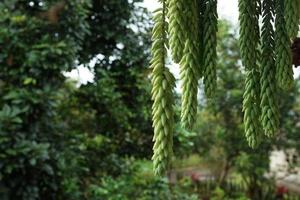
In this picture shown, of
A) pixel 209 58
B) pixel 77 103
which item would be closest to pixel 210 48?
pixel 209 58

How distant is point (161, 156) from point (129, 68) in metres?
2.62

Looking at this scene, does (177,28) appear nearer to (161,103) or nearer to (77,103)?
(161,103)

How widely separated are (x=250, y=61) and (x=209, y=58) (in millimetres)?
61

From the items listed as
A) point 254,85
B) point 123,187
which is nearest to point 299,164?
point 123,187

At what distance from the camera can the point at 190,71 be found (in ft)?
2.06

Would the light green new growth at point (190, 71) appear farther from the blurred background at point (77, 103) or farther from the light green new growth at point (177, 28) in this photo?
the blurred background at point (77, 103)

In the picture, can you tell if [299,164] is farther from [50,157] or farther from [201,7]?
[201,7]

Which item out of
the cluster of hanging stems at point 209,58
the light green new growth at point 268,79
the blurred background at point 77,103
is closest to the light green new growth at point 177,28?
the cluster of hanging stems at point 209,58

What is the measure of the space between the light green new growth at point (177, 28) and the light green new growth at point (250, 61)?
0.10 m

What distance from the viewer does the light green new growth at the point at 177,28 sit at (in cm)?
61

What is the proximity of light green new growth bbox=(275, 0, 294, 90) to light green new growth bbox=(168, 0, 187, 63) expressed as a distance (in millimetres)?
131

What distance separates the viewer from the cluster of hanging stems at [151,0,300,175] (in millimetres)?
593

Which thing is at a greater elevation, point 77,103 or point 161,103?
point 77,103

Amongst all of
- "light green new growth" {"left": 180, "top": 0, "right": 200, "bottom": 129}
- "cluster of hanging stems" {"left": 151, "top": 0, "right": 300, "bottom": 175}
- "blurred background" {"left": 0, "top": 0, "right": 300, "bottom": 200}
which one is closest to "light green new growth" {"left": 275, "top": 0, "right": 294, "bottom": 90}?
"cluster of hanging stems" {"left": 151, "top": 0, "right": 300, "bottom": 175}
